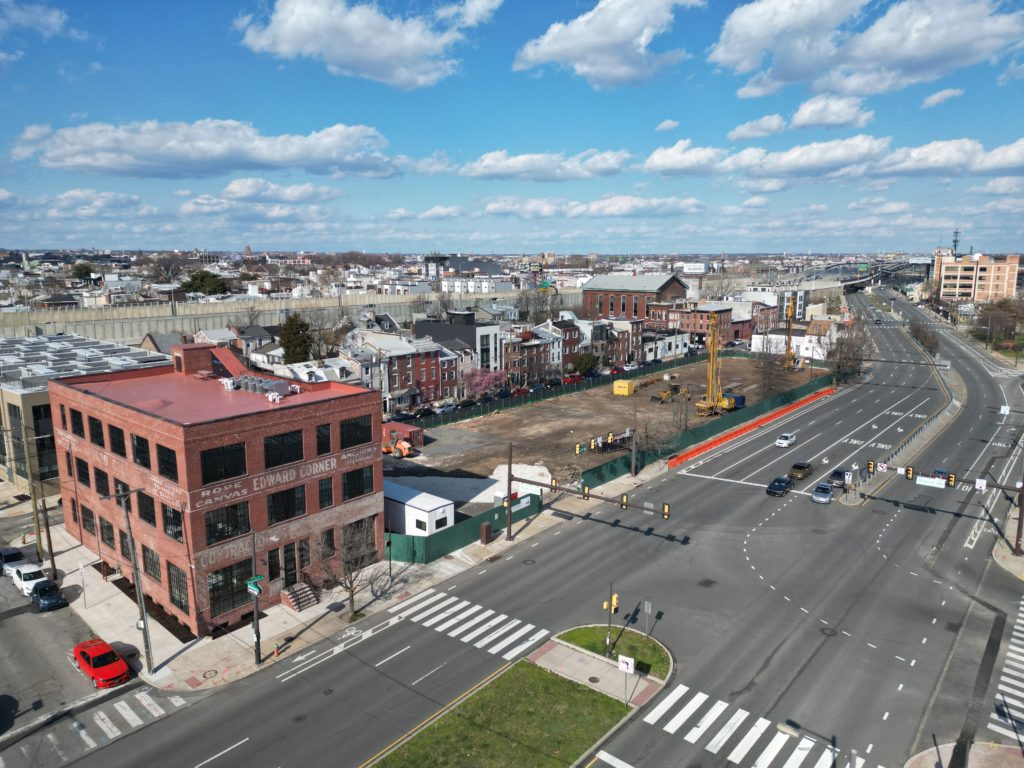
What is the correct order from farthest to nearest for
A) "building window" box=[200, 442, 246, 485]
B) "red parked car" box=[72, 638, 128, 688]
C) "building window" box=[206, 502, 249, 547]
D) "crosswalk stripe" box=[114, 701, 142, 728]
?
"building window" box=[206, 502, 249, 547] < "building window" box=[200, 442, 246, 485] < "red parked car" box=[72, 638, 128, 688] < "crosswalk stripe" box=[114, 701, 142, 728]

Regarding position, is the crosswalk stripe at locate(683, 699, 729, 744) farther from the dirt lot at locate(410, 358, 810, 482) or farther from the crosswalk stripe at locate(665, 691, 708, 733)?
the dirt lot at locate(410, 358, 810, 482)

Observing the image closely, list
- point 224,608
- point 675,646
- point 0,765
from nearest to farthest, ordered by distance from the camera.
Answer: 1. point 0,765
2. point 675,646
3. point 224,608

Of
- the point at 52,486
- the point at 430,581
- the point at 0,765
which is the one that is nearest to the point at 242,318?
the point at 52,486

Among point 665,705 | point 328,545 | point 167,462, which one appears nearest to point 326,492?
point 328,545

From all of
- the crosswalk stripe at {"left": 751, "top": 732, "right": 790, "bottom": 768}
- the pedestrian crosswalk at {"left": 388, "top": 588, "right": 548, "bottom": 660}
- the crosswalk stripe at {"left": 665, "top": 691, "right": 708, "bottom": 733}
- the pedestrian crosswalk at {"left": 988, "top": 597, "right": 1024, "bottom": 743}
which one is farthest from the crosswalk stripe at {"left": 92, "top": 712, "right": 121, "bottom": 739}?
the pedestrian crosswalk at {"left": 988, "top": 597, "right": 1024, "bottom": 743}

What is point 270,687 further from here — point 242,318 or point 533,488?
point 242,318

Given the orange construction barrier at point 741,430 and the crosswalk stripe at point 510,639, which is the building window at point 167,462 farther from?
the orange construction barrier at point 741,430
